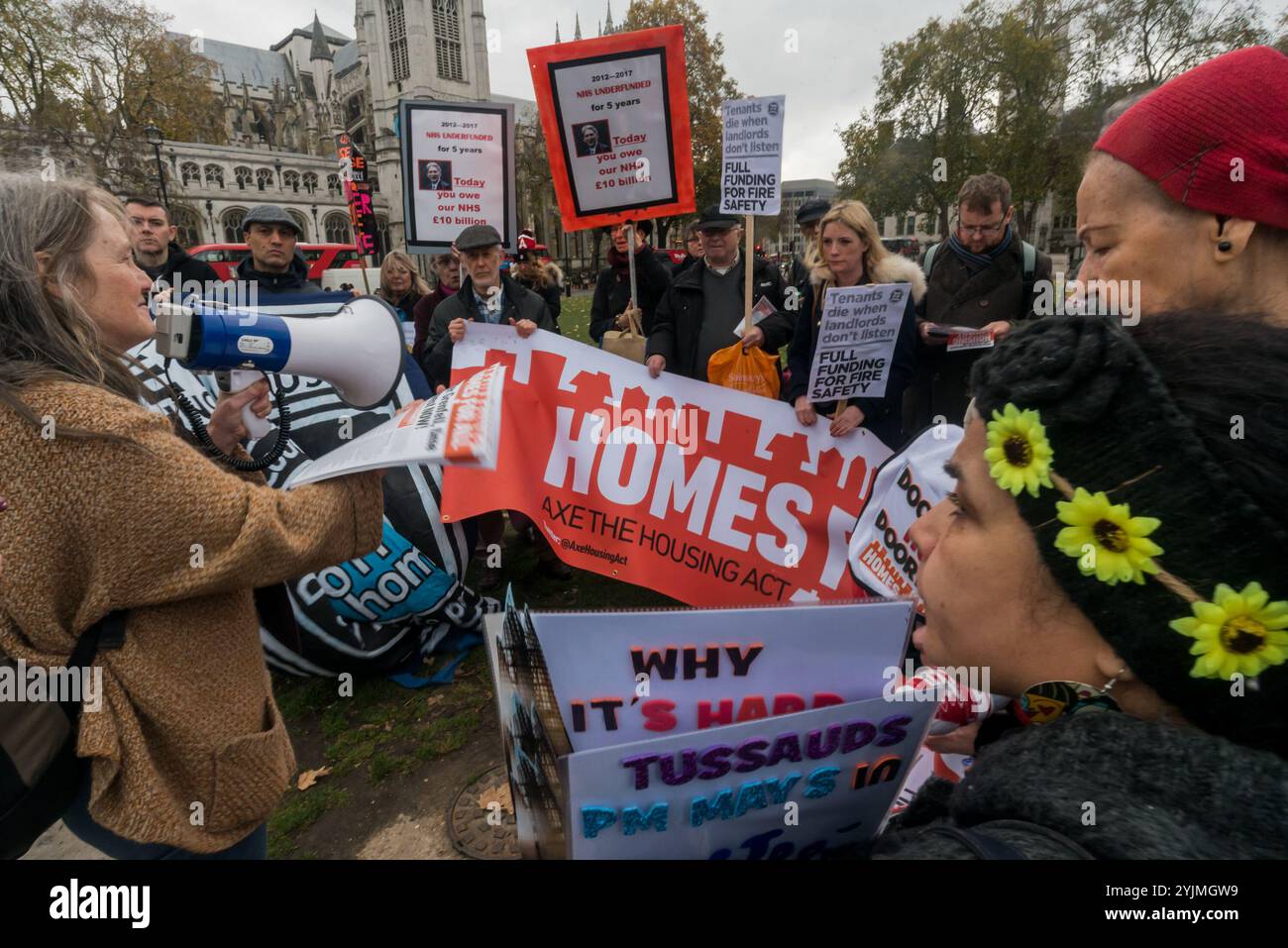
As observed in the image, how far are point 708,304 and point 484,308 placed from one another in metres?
1.66

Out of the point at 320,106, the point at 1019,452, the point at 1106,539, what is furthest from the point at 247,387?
the point at 320,106

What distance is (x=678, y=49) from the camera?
4379mm

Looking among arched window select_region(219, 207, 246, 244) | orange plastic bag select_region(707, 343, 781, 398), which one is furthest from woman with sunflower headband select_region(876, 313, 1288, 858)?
arched window select_region(219, 207, 246, 244)

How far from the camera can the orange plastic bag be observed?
4461 mm

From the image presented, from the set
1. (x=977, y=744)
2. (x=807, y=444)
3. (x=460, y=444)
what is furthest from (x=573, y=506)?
(x=977, y=744)

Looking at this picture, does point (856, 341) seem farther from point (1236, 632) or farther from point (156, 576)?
point (156, 576)

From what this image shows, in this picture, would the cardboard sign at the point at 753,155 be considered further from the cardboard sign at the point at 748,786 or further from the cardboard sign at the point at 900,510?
the cardboard sign at the point at 748,786

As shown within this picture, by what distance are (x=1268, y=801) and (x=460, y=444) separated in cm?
113

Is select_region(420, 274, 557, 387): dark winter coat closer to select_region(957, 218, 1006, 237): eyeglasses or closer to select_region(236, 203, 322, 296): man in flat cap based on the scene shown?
select_region(236, 203, 322, 296): man in flat cap

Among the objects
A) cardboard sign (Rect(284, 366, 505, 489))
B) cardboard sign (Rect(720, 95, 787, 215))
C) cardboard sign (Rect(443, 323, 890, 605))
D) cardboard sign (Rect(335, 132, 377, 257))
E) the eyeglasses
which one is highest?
cardboard sign (Rect(335, 132, 377, 257))

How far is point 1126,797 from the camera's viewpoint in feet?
2.31

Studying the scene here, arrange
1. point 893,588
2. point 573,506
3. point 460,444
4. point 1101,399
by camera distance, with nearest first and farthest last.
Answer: point 1101,399, point 460,444, point 893,588, point 573,506

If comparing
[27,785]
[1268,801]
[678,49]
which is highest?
[678,49]
